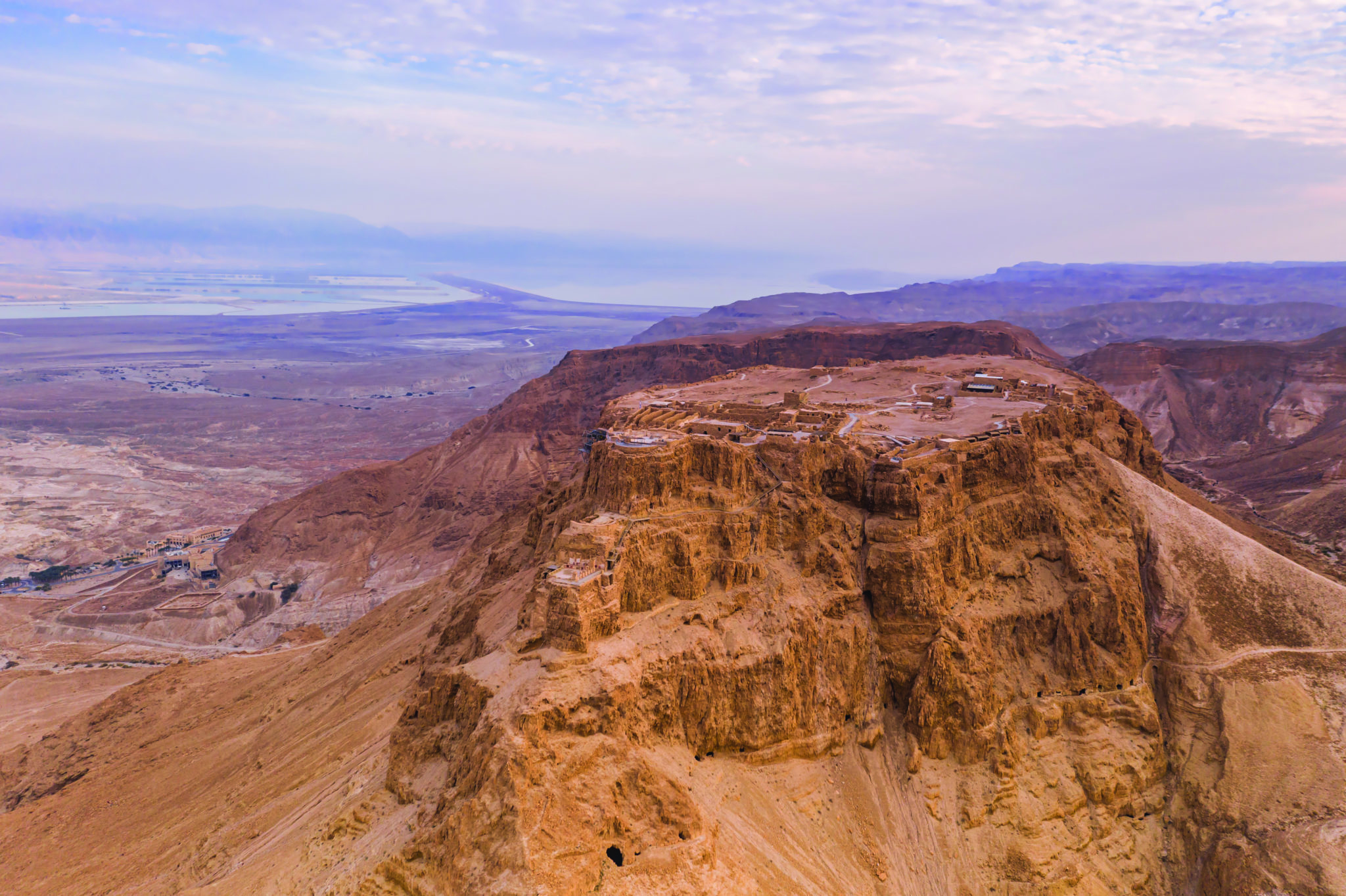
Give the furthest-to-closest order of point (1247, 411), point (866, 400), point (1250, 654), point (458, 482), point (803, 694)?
1. point (1247, 411)
2. point (458, 482)
3. point (866, 400)
4. point (1250, 654)
5. point (803, 694)

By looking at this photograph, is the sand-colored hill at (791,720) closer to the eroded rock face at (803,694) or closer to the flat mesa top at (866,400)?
the eroded rock face at (803,694)

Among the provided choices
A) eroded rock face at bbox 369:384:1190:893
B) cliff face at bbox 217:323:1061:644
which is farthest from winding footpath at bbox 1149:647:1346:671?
cliff face at bbox 217:323:1061:644

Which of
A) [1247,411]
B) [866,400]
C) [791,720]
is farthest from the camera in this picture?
[1247,411]

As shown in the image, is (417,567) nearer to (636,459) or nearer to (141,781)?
(141,781)

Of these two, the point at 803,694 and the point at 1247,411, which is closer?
the point at 803,694

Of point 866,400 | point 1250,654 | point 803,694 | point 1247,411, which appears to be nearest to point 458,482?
point 866,400

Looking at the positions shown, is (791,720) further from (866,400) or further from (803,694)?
(866,400)

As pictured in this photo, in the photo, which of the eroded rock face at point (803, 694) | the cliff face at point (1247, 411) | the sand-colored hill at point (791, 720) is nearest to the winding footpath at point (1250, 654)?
the sand-colored hill at point (791, 720)
